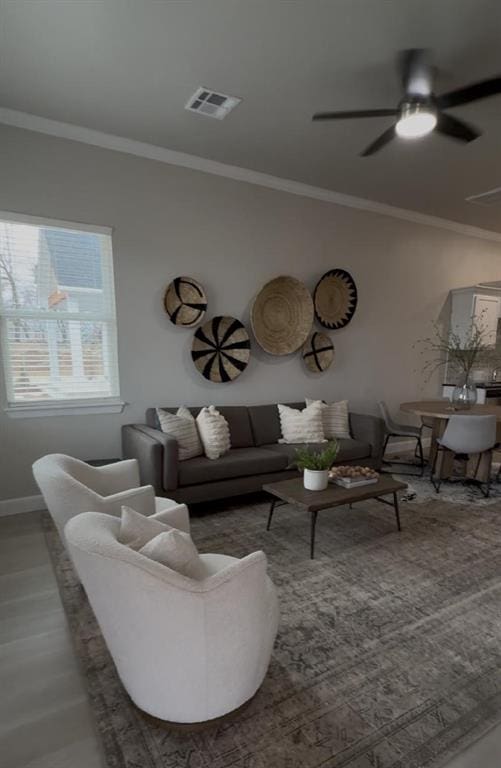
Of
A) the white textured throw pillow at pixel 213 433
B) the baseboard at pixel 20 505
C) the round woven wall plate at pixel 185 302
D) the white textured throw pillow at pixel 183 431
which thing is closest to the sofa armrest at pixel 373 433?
the white textured throw pillow at pixel 213 433

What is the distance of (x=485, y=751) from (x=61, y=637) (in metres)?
1.80

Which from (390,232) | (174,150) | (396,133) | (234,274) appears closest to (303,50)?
(396,133)

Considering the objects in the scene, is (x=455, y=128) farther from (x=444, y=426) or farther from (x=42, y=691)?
(x=42, y=691)

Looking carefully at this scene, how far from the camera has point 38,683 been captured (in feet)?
5.19

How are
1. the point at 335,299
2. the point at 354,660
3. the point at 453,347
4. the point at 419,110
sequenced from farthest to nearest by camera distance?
1. the point at 453,347
2. the point at 335,299
3. the point at 419,110
4. the point at 354,660

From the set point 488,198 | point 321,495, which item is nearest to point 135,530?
point 321,495

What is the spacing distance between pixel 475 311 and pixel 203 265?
412cm

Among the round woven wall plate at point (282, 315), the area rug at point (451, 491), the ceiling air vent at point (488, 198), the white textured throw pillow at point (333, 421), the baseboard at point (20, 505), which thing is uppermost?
the ceiling air vent at point (488, 198)

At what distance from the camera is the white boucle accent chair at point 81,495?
5.93 feet

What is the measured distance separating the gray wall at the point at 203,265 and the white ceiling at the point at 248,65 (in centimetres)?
38

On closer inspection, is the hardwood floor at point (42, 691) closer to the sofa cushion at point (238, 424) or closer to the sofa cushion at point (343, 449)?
the sofa cushion at point (238, 424)

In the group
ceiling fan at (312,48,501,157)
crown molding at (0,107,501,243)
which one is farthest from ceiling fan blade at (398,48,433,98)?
crown molding at (0,107,501,243)

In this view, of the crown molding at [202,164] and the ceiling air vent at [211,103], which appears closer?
the ceiling air vent at [211,103]

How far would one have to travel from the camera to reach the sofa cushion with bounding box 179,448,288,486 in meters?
3.11
